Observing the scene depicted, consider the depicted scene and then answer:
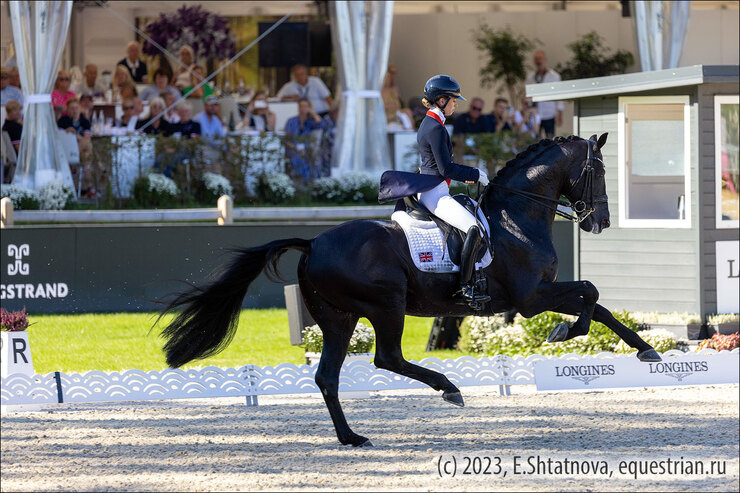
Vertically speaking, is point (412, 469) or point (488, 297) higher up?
point (488, 297)

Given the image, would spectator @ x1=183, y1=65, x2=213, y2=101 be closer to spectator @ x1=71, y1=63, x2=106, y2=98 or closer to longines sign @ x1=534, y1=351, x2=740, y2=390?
spectator @ x1=71, y1=63, x2=106, y2=98

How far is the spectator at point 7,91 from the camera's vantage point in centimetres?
1777

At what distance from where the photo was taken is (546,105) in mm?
19062

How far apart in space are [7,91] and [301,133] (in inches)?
186

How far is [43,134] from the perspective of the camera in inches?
648

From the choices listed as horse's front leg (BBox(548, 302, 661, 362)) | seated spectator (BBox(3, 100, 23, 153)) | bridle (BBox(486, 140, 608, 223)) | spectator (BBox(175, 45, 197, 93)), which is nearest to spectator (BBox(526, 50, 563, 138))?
spectator (BBox(175, 45, 197, 93))

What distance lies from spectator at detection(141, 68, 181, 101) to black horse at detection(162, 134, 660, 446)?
10.7 meters

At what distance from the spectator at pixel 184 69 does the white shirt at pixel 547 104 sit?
19.1ft

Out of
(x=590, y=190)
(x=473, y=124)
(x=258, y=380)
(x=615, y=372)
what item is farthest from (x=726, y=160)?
(x=473, y=124)

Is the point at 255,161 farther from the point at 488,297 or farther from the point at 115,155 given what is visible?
the point at 488,297

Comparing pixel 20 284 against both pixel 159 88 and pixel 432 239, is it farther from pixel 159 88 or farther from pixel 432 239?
pixel 432 239

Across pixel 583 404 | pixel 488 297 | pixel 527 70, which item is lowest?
pixel 583 404

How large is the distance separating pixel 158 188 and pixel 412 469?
10330mm

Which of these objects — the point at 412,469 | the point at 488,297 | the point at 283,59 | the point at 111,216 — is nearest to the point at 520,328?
the point at 488,297
